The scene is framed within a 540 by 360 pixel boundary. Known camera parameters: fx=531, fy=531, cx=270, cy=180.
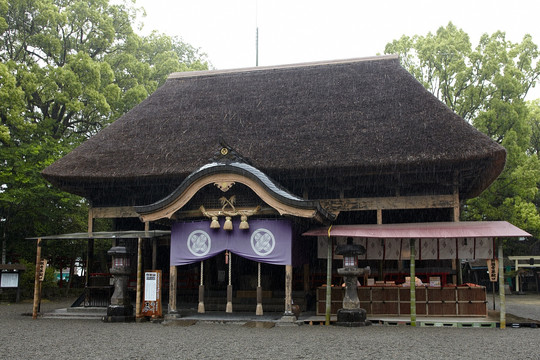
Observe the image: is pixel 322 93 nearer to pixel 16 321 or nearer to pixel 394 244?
pixel 394 244

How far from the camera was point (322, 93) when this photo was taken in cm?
1540

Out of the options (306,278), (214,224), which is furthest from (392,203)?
(214,224)

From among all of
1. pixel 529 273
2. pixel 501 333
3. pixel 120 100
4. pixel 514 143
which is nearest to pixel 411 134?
pixel 501 333

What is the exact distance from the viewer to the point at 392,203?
12.7 m

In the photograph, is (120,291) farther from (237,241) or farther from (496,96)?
(496,96)

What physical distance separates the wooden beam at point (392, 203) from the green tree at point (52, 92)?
11.1m

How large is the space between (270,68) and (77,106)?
8.78m

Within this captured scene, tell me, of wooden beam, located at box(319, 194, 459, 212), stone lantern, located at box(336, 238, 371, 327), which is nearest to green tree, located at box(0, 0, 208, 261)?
wooden beam, located at box(319, 194, 459, 212)

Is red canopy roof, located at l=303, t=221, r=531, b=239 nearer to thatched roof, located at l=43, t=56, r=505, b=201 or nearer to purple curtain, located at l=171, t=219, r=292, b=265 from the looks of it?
purple curtain, located at l=171, t=219, r=292, b=265

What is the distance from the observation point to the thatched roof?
12.3 meters

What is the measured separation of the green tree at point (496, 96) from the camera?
2380 cm

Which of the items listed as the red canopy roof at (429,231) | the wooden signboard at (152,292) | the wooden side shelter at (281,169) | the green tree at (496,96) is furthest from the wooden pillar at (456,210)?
the green tree at (496,96)

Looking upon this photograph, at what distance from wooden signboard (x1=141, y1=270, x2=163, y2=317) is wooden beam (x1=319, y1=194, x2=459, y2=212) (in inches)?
173

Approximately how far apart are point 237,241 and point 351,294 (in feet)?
8.62
